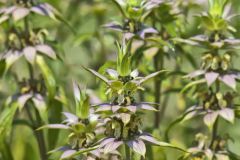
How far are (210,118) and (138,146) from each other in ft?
1.37

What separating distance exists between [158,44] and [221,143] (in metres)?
0.43

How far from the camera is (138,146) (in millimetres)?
1750

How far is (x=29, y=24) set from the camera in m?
2.48

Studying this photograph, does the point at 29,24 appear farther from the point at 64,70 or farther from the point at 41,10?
the point at 64,70

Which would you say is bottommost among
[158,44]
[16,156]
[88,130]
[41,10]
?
[16,156]

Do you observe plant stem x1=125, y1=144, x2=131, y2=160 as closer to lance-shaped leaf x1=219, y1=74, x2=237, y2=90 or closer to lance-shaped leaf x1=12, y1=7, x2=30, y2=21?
lance-shaped leaf x1=219, y1=74, x2=237, y2=90

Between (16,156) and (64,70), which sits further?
(64,70)

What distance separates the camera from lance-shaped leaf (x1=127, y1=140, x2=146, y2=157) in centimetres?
174

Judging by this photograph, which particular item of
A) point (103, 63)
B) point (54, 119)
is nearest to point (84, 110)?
point (54, 119)

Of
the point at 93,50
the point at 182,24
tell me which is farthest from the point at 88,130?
the point at 93,50

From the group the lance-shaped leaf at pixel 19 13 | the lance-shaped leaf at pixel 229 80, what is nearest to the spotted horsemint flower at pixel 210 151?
the lance-shaped leaf at pixel 229 80

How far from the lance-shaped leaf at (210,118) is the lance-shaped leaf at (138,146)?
0.37 metres

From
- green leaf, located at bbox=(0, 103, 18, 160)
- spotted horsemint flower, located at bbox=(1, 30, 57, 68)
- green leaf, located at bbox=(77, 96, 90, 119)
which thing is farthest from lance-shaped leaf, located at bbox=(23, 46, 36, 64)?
green leaf, located at bbox=(77, 96, 90, 119)

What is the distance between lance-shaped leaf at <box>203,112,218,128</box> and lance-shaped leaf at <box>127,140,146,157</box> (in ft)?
1.22
